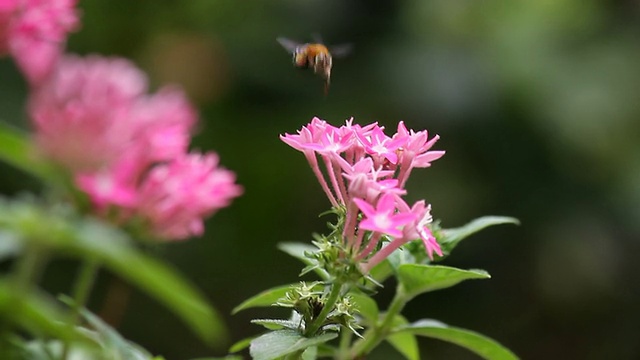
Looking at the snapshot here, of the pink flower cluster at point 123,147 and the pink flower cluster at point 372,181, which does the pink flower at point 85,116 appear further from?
the pink flower cluster at point 372,181

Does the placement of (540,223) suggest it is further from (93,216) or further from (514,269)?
(93,216)

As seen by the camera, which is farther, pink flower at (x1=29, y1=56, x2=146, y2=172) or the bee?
the bee

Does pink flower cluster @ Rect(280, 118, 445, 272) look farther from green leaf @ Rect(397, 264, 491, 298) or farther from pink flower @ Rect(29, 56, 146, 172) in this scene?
pink flower @ Rect(29, 56, 146, 172)

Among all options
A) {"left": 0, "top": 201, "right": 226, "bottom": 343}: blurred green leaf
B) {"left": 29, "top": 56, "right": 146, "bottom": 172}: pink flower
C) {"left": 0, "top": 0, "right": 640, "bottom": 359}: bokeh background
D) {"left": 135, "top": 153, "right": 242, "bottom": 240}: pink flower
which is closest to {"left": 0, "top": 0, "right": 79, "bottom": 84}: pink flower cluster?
{"left": 29, "top": 56, "right": 146, "bottom": 172}: pink flower

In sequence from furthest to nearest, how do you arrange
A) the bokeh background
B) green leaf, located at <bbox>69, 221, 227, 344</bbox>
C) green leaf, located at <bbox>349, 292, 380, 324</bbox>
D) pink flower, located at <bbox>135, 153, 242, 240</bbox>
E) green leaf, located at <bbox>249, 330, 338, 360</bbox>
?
the bokeh background < pink flower, located at <bbox>135, 153, 242, 240</bbox> < green leaf, located at <bbox>349, 292, 380, 324</bbox> < green leaf, located at <bbox>249, 330, 338, 360</bbox> < green leaf, located at <bbox>69, 221, 227, 344</bbox>

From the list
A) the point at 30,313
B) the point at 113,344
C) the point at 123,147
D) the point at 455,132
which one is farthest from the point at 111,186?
the point at 455,132

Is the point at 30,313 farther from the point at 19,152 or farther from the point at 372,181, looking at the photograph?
the point at 372,181
